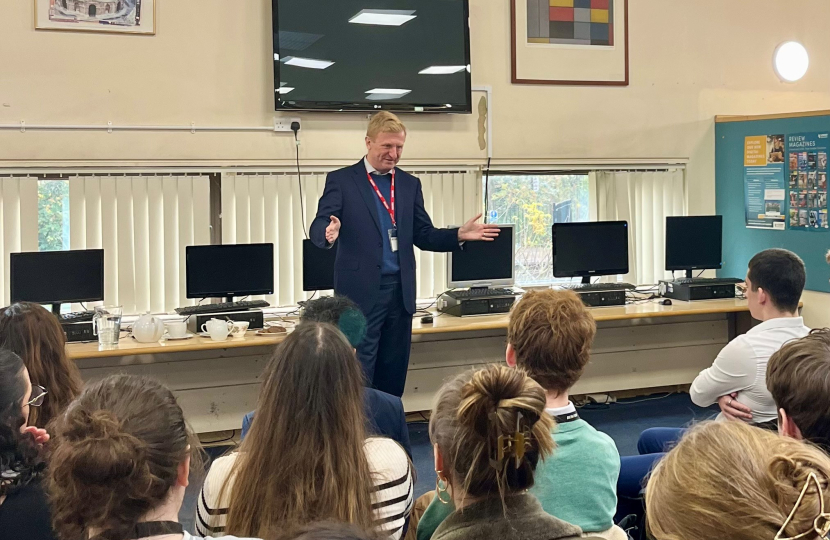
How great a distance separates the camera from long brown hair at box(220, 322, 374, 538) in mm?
1583

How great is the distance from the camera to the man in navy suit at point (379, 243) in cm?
396

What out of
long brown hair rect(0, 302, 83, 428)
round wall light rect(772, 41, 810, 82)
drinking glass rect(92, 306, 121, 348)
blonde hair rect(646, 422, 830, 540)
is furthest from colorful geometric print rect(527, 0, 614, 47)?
blonde hair rect(646, 422, 830, 540)

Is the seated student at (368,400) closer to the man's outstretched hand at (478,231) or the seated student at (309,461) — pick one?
the seated student at (309,461)

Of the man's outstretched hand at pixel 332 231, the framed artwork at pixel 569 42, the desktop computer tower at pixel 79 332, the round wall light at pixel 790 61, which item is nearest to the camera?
the man's outstretched hand at pixel 332 231

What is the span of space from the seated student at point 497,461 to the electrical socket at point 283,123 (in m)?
3.64

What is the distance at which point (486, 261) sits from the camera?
5.02 meters

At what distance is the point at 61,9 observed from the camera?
14.5ft

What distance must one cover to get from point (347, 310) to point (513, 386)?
4.07 feet

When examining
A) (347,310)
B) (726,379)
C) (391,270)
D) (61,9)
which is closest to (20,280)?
(61,9)

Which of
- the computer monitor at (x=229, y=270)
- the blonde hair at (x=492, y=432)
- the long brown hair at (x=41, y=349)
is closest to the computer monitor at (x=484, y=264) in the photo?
the computer monitor at (x=229, y=270)

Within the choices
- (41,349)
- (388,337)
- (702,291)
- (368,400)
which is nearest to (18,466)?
(41,349)

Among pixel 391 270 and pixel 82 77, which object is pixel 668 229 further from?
pixel 82 77

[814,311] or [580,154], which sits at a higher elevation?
[580,154]

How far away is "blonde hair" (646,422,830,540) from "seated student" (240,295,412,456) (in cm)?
107
